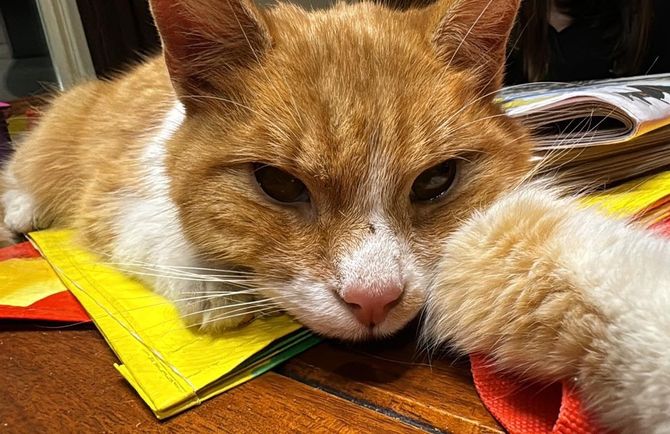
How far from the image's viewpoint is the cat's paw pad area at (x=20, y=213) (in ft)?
5.09

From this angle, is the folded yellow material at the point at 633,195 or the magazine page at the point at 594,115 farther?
the magazine page at the point at 594,115

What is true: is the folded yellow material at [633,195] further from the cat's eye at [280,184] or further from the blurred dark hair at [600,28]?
the blurred dark hair at [600,28]

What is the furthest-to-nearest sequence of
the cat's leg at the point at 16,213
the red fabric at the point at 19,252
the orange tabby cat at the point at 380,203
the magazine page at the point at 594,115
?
1. the cat's leg at the point at 16,213
2. the red fabric at the point at 19,252
3. the magazine page at the point at 594,115
4. the orange tabby cat at the point at 380,203

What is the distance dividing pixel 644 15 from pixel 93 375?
2.09 metres

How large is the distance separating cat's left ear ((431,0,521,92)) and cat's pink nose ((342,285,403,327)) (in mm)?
407

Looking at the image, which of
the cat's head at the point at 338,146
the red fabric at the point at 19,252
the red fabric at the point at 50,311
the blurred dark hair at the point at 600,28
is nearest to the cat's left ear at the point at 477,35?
the cat's head at the point at 338,146

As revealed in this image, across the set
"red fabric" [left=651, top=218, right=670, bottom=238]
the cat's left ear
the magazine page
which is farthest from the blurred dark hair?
"red fabric" [left=651, top=218, right=670, bottom=238]

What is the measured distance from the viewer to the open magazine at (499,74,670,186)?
0.96m

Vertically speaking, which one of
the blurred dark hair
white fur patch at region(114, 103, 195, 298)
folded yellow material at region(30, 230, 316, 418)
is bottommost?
folded yellow material at region(30, 230, 316, 418)

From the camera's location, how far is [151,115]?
4.39 feet

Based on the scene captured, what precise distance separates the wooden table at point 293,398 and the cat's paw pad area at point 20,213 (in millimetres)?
796

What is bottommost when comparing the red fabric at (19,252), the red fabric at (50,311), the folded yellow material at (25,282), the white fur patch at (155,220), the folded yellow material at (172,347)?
the folded yellow material at (172,347)

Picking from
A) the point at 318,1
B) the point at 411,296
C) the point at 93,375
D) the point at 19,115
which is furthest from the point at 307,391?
the point at 19,115

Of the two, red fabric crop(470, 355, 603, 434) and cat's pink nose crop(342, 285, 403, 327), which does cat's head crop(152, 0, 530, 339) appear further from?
red fabric crop(470, 355, 603, 434)
